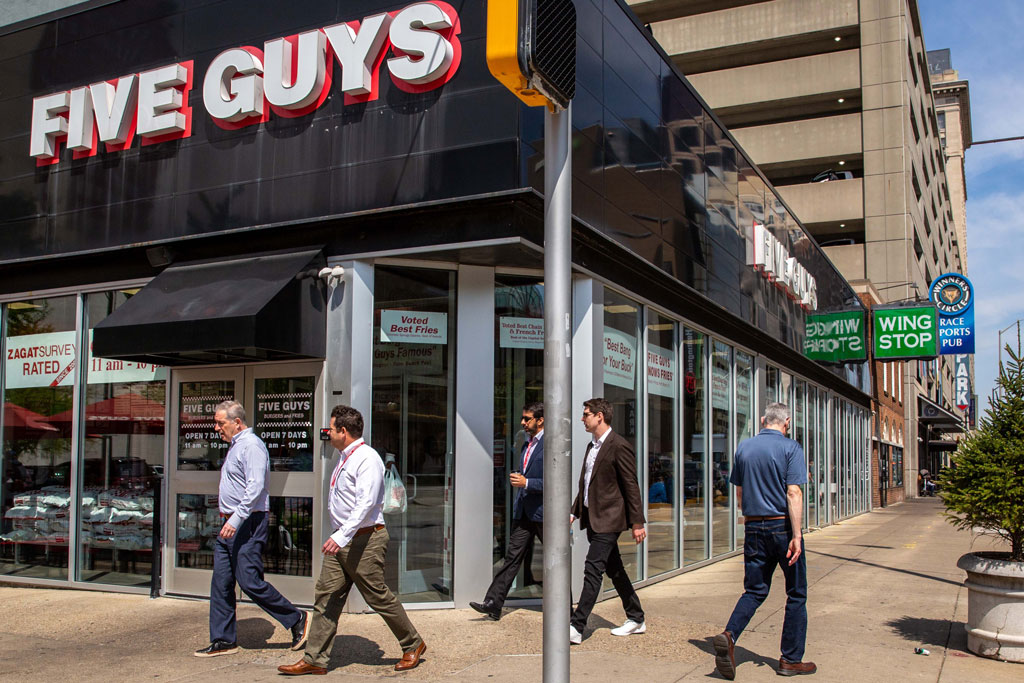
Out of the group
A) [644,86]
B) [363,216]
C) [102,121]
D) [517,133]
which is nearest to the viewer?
[517,133]

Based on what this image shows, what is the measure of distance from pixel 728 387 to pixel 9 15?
1122 centimetres

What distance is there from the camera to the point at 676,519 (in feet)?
38.8

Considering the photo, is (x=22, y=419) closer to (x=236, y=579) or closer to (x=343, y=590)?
(x=236, y=579)

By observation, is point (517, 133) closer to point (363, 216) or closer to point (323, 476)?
point (363, 216)

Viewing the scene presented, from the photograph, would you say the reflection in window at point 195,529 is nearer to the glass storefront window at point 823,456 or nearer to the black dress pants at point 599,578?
the black dress pants at point 599,578

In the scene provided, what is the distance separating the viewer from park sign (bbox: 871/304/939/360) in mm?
24062

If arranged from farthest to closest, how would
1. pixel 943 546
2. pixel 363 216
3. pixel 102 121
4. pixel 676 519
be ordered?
pixel 943 546 → pixel 676 519 → pixel 102 121 → pixel 363 216

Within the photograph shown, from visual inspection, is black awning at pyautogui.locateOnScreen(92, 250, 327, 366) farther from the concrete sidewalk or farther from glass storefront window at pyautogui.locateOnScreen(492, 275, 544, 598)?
the concrete sidewalk

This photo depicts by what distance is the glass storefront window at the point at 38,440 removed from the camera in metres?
10.1

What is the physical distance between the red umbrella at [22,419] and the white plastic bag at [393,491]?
4.25 meters

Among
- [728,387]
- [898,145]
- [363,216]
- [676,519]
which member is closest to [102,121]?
[363,216]

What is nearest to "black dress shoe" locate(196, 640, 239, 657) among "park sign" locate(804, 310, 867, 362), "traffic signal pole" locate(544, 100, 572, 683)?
"traffic signal pole" locate(544, 100, 572, 683)

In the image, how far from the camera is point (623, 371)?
1023 cm

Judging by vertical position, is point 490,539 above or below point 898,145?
below
